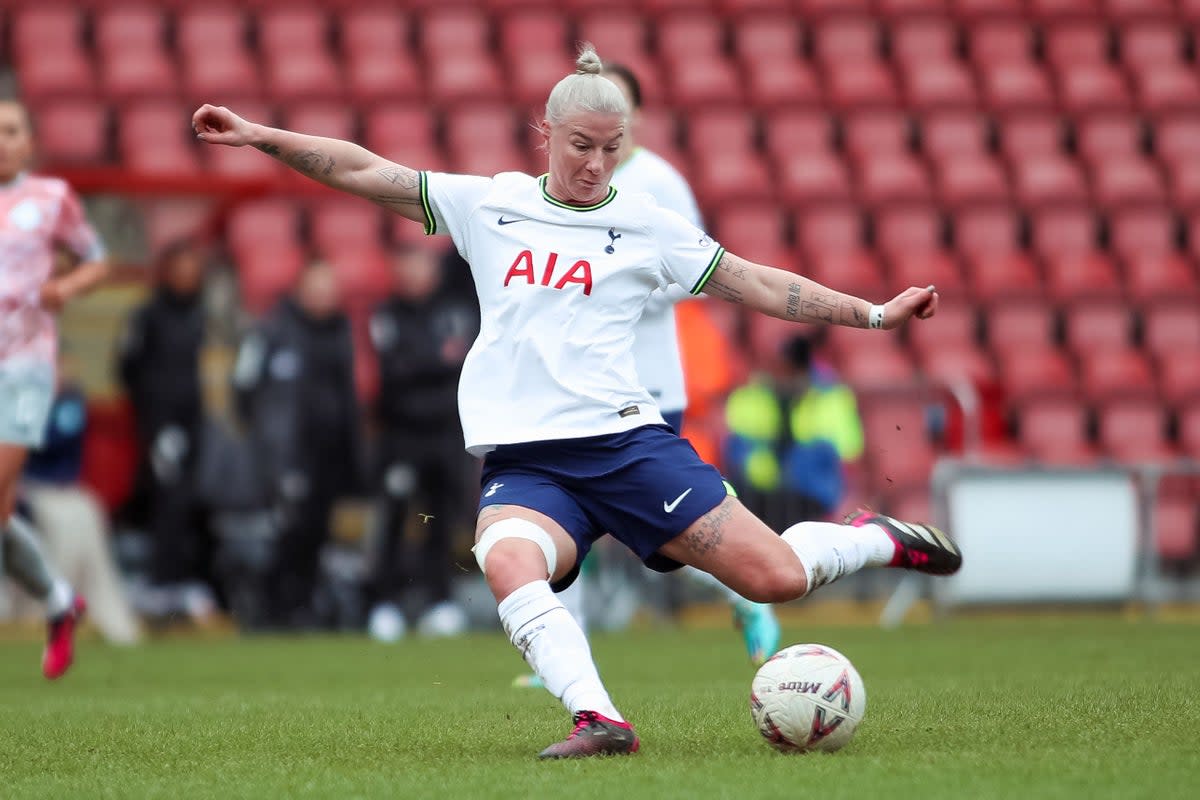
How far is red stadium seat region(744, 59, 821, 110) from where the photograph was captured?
1662 cm

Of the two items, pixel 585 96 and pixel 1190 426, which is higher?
pixel 585 96

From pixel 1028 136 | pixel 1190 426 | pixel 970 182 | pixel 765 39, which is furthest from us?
pixel 765 39

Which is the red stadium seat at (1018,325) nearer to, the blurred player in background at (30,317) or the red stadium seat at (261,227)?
the red stadium seat at (261,227)

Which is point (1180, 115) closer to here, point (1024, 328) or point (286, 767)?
point (1024, 328)

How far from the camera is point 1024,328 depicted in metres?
15.1

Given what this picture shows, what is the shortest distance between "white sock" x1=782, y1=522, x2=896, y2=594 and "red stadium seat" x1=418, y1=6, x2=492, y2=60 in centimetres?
1157

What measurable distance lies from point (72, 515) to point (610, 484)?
699 cm

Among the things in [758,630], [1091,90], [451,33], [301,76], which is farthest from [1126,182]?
[758,630]

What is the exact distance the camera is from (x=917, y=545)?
218 inches

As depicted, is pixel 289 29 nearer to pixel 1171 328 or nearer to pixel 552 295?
pixel 1171 328

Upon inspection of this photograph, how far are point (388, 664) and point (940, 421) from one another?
5.25 m

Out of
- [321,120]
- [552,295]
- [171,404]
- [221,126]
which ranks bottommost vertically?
[552,295]

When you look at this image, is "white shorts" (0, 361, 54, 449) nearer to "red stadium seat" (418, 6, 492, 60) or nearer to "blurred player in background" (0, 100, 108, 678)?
"blurred player in background" (0, 100, 108, 678)

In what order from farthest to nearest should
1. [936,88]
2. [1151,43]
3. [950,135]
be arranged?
[1151,43], [936,88], [950,135]
